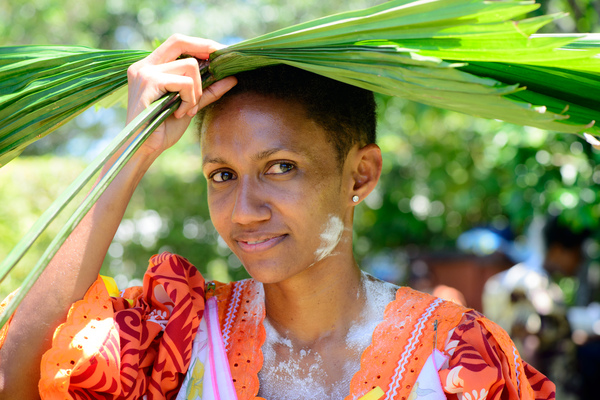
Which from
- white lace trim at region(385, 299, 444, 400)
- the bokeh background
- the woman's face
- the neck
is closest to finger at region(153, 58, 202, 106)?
the woman's face

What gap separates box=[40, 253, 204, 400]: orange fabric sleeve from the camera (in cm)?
151

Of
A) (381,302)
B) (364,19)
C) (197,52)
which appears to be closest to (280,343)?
(381,302)

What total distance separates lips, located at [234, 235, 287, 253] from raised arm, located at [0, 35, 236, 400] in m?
0.35

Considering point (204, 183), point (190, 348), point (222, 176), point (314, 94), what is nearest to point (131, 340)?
point (190, 348)

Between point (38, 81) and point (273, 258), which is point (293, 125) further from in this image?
point (38, 81)

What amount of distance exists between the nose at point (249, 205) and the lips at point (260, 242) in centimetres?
5

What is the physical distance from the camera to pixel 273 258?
5.55 ft

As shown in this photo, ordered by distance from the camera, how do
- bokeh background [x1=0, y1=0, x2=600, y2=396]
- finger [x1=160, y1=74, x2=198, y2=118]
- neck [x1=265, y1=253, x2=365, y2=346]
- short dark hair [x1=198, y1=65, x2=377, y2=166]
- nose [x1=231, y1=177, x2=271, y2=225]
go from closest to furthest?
finger [x1=160, y1=74, x2=198, y2=118] → nose [x1=231, y1=177, x2=271, y2=225] → short dark hair [x1=198, y1=65, x2=377, y2=166] → neck [x1=265, y1=253, x2=365, y2=346] → bokeh background [x1=0, y1=0, x2=600, y2=396]

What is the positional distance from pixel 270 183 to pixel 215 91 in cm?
30

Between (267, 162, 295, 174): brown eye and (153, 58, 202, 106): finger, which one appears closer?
(153, 58, 202, 106): finger

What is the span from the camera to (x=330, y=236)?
6.02ft

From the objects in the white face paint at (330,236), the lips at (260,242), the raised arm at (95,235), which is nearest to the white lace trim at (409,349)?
the white face paint at (330,236)

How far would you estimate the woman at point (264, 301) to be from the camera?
1.54 m

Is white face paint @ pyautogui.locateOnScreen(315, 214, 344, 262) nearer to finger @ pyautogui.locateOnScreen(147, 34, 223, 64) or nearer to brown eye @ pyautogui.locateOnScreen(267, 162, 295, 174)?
brown eye @ pyautogui.locateOnScreen(267, 162, 295, 174)
